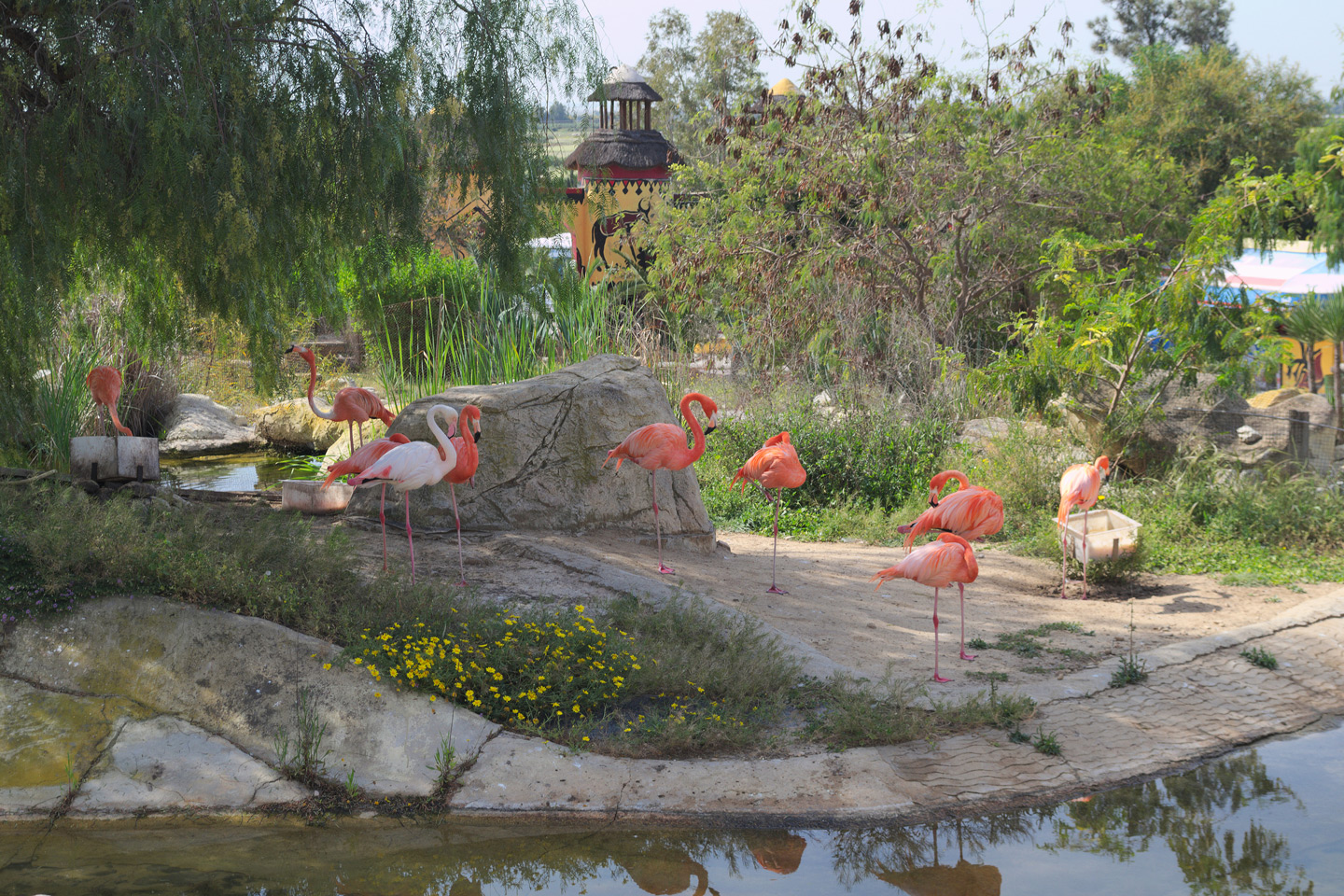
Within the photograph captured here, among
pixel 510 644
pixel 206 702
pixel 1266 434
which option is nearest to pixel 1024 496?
pixel 1266 434

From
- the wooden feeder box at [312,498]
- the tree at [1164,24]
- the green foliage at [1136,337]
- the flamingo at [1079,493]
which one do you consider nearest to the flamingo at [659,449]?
the wooden feeder box at [312,498]

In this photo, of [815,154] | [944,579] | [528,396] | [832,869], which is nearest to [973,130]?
[815,154]

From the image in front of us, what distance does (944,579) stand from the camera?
5.60 metres

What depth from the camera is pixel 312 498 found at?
7.54 m

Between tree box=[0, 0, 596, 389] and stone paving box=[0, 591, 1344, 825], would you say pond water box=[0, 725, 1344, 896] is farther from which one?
tree box=[0, 0, 596, 389]

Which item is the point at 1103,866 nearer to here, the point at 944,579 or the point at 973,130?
the point at 944,579

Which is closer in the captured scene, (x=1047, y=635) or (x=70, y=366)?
(x=1047, y=635)

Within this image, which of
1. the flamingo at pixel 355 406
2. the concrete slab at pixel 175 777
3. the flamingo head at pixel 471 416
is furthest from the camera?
the flamingo at pixel 355 406

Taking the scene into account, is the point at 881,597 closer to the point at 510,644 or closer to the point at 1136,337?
the point at 510,644

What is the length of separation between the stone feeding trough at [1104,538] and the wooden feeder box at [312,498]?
5380 mm

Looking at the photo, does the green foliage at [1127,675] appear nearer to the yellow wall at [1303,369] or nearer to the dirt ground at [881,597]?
the dirt ground at [881,597]

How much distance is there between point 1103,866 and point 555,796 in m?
2.21

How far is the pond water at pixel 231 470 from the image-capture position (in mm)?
11320

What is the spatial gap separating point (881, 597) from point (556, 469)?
101 inches
